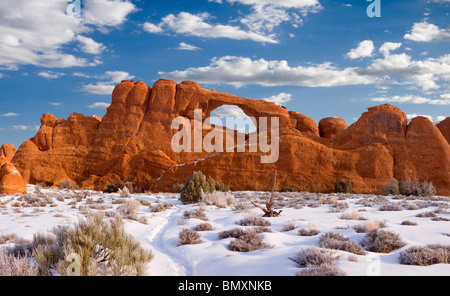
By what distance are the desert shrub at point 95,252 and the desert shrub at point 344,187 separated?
32.4 meters

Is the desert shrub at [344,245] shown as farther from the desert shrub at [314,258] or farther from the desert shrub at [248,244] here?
the desert shrub at [248,244]

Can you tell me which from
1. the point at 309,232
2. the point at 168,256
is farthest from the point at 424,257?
the point at 168,256

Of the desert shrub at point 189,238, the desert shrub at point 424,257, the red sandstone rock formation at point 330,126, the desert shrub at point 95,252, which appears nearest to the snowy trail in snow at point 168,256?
the desert shrub at point 189,238

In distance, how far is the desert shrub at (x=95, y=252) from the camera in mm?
4395

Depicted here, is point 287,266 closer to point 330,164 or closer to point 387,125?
point 330,164

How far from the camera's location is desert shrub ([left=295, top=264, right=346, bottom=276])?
14.7 ft

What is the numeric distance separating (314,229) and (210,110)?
136 ft

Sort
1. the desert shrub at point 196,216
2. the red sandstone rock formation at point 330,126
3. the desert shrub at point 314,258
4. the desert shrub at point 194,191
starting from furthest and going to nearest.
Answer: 1. the red sandstone rock formation at point 330,126
2. the desert shrub at point 194,191
3. the desert shrub at point 196,216
4. the desert shrub at point 314,258

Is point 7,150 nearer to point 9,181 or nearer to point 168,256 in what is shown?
point 9,181

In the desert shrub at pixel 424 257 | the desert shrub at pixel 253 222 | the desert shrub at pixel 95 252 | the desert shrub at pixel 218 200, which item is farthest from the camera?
the desert shrub at pixel 218 200

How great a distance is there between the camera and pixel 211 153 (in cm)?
4597

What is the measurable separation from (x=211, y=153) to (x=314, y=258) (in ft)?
134

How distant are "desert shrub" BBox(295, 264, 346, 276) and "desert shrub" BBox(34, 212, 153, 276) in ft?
7.49
